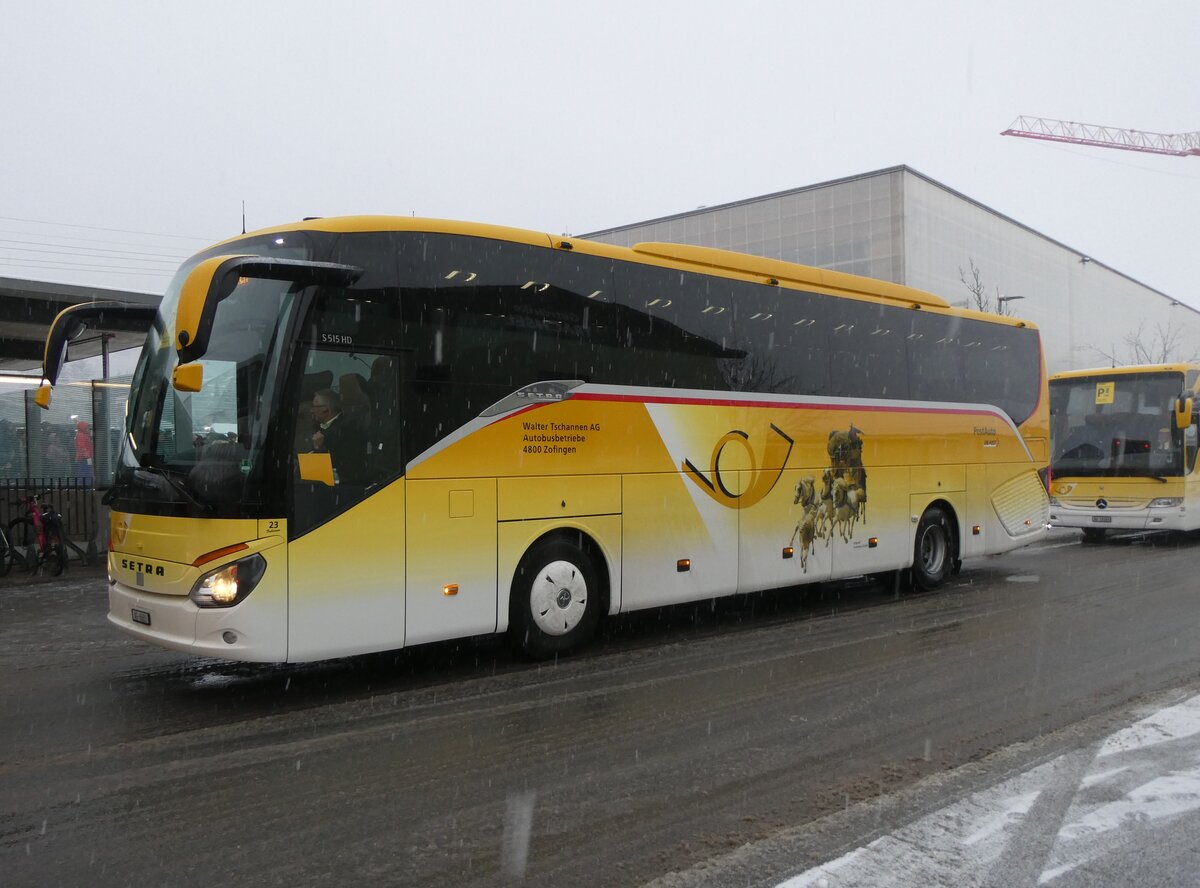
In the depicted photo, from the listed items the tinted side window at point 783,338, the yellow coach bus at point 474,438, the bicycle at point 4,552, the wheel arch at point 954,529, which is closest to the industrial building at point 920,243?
the wheel arch at point 954,529

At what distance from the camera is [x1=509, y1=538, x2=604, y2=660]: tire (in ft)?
24.4

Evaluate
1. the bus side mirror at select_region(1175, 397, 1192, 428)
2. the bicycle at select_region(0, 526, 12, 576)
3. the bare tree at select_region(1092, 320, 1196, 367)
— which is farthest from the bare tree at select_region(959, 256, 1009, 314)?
the bicycle at select_region(0, 526, 12, 576)

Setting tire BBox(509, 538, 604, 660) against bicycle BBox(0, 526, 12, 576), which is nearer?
tire BBox(509, 538, 604, 660)

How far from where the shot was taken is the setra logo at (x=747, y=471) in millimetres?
8797

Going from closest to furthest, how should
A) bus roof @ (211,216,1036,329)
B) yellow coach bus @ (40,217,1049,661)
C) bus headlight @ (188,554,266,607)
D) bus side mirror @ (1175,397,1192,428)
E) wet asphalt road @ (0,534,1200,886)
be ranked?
wet asphalt road @ (0,534,1200,886), bus headlight @ (188,554,266,607), yellow coach bus @ (40,217,1049,661), bus roof @ (211,216,1036,329), bus side mirror @ (1175,397,1192,428)

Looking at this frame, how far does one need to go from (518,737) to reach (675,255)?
5037 mm

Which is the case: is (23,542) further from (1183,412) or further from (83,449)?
(1183,412)

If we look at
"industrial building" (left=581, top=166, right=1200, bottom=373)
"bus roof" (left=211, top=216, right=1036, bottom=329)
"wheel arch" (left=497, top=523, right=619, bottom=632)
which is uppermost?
"industrial building" (left=581, top=166, right=1200, bottom=373)

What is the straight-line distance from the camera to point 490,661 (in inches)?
305

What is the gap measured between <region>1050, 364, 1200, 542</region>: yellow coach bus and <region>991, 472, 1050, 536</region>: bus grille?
3957 mm

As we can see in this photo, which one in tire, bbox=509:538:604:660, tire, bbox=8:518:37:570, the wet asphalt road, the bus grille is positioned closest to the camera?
the wet asphalt road

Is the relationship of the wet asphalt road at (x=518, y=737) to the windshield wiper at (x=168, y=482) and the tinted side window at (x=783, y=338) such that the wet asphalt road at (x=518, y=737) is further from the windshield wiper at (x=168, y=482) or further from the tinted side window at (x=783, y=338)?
the tinted side window at (x=783, y=338)

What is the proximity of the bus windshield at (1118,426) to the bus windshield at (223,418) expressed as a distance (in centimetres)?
1514

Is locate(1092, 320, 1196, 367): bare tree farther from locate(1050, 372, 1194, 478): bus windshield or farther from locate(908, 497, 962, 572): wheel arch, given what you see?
locate(908, 497, 962, 572): wheel arch
